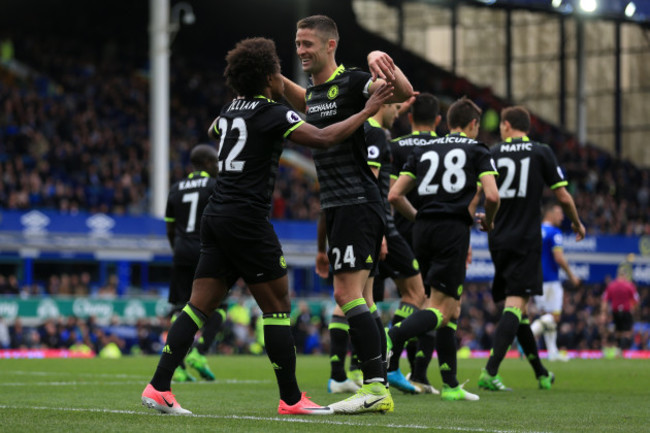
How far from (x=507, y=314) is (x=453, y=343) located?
3.28ft

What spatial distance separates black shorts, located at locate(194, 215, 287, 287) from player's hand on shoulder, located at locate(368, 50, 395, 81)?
1047 millimetres

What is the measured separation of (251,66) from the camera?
20.3 ft

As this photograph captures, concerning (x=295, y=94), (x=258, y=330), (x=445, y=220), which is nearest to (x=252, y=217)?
(x=295, y=94)

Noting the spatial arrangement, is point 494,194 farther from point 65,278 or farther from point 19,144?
point 19,144

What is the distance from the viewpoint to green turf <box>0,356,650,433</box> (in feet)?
18.4

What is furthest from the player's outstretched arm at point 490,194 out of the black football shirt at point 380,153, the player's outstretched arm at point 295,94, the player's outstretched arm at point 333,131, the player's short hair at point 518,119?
the player's outstretched arm at point 333,131

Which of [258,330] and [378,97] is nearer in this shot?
[378,97]

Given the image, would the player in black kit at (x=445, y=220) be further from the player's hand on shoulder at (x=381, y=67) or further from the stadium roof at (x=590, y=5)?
the stadium roof at (x=590, y=5)

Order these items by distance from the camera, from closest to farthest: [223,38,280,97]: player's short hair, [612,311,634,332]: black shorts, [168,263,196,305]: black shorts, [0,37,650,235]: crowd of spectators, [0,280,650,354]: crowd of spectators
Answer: [223,38,280,97]: player's short hair < [168,263,196,305]: black shorts < [0,280,650,354]: crowd of spectators < [612,311,634,332]: black shorts < [0,37,650,235]: crowd of spectators

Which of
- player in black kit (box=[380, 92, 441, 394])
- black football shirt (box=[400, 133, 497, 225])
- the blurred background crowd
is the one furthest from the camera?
the blurred background crowd

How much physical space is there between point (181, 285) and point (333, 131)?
16.3 ft

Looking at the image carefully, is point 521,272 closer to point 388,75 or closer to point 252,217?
point 388,75

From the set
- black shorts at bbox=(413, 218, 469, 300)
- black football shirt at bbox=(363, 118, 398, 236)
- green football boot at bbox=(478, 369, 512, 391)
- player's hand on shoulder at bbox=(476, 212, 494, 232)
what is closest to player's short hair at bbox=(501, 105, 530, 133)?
player's hand on shoulder at bbox=(476, 212, 494, 232)

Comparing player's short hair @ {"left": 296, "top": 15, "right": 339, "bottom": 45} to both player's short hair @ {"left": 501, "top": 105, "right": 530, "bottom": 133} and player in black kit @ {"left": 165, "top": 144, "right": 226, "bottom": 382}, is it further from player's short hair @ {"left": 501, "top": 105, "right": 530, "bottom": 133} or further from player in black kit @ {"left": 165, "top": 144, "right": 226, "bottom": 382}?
player in black kit @ {"left": 165, "top": 144, "right": 226, "bottom": 382}
